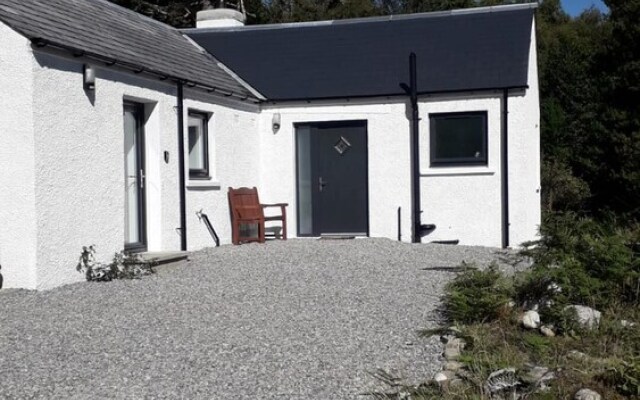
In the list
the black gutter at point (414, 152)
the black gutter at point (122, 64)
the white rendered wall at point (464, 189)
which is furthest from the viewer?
the black gutter at point (414, 152)

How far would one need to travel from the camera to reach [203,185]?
44.8ft

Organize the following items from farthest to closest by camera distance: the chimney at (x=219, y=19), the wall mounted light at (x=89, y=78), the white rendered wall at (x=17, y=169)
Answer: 1. the chimney at (x=219, y=19)
2. the wall mounted light at (x=89, y=78)
3. the white rendered wall at (x=17, y=169)

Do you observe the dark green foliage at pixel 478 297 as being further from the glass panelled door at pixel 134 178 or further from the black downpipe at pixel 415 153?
the black downpipe at pixel 415 153

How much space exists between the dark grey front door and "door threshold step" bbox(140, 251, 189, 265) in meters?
4.60

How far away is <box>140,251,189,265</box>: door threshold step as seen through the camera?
10.9 meters

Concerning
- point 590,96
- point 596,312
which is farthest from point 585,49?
point 596,312

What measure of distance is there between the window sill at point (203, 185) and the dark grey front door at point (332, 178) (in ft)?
7.97

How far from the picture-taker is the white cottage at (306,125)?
10.9 m

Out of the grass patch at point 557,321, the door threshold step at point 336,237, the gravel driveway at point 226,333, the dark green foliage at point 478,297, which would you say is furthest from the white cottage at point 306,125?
the grass patch at point 557,321

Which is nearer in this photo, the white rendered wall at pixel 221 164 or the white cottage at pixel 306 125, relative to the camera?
the white cottage at pixel 306 125

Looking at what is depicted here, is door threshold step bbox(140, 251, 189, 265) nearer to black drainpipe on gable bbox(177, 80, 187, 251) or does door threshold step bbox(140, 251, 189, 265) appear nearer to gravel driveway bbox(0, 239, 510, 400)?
gravel driveway bbox(0, 239, 510, 400)

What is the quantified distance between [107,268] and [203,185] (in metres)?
3.67

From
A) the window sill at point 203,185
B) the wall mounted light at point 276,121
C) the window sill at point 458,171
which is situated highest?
the wall mounted light at point 276,121

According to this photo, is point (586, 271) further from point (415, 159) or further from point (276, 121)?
point (276, 121)
